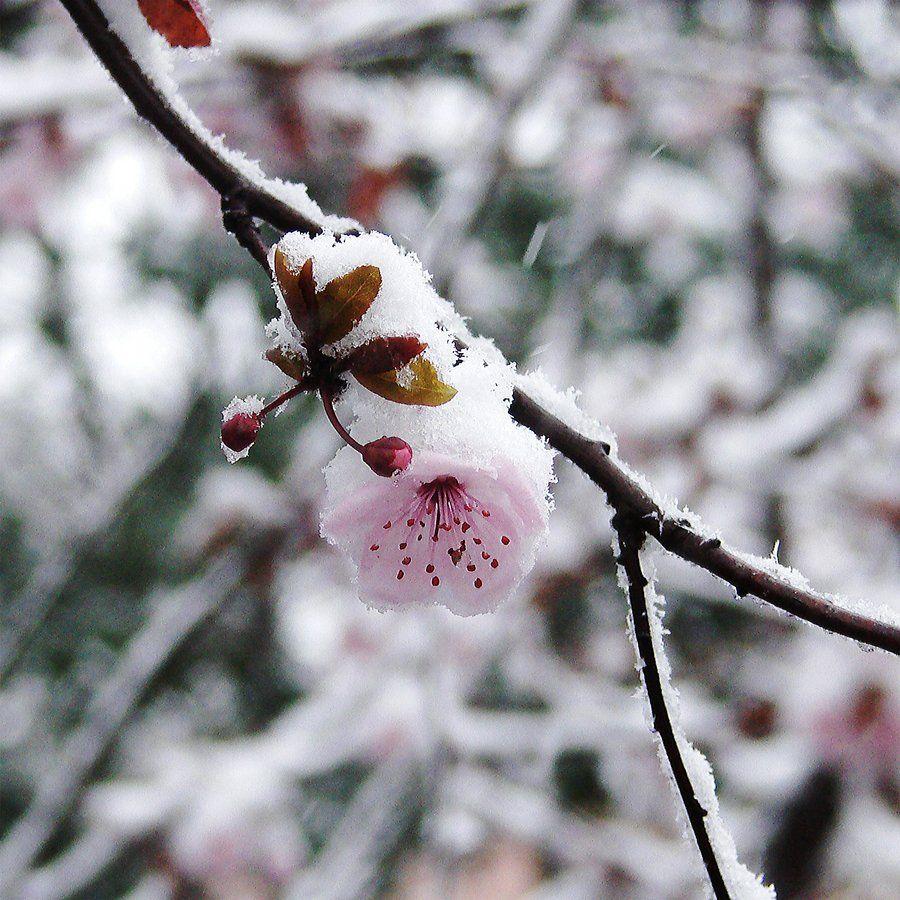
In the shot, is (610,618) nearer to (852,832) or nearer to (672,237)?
(672,237)

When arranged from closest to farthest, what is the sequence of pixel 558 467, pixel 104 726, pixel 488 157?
pixel 488 157 < pixel 104 726 < pixel 558 467

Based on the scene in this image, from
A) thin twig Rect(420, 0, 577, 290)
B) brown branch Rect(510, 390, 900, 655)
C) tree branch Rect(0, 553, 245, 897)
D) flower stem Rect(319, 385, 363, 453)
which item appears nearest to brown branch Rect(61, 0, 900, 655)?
brown branch Rect(510, 390, 900, 655)

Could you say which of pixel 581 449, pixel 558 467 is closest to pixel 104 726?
pixel 558 467

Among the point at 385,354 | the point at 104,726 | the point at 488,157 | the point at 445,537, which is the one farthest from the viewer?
the point at 104,726

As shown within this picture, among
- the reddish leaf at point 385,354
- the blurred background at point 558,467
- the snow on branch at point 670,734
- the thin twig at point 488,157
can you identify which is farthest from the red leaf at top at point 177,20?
the thin twig at point 488,157

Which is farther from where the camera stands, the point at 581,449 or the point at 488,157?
the point at 488,157

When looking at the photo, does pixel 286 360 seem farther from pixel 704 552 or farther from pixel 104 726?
pixel 104 726
